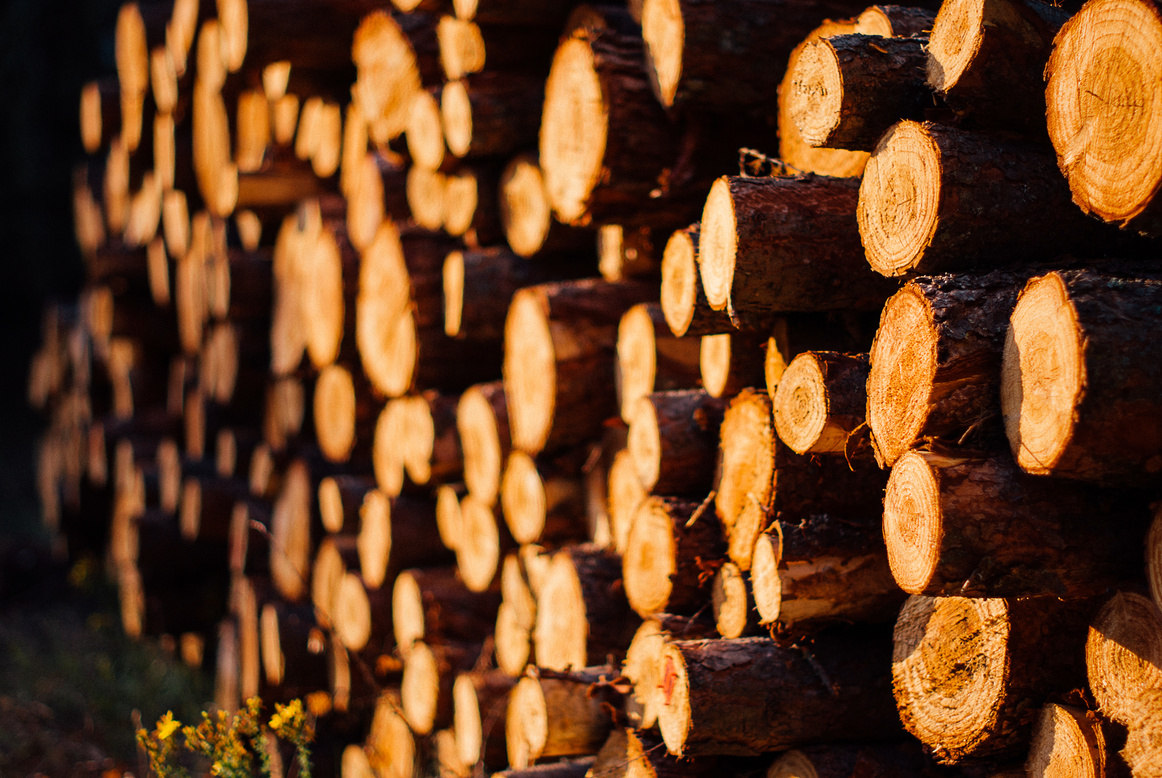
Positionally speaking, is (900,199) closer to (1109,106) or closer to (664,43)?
(1109,106)

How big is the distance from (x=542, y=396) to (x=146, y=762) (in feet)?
6.77

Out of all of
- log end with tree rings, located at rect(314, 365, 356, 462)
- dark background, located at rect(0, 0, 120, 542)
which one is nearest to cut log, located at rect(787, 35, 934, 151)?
log end with tree rings, located at rect(314, 365, 356, 462)

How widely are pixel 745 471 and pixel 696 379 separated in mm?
396

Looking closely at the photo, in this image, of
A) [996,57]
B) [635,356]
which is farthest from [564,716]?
[996,57]

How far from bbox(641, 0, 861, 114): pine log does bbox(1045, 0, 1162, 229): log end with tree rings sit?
2.67ft

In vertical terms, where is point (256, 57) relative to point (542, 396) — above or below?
above

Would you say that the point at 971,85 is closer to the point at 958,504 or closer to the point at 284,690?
the point at 958,504

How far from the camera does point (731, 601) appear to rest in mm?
1866

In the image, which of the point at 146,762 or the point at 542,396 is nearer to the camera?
the point at 542,396

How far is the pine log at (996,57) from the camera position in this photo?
52.2 inches

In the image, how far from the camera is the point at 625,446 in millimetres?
2385

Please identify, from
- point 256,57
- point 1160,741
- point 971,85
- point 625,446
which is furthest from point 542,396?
point 256,57

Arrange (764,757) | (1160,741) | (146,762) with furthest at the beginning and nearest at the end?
(146,762) < (764,757) < (1160,741)

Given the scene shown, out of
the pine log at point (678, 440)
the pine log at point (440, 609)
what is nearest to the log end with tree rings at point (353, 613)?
the pine log at point (440, 609)
